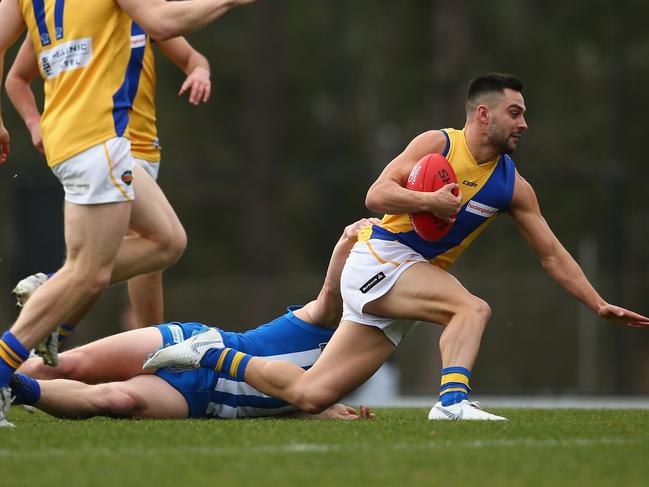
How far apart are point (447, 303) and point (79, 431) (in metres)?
1.85

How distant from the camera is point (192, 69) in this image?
7262 millimetres

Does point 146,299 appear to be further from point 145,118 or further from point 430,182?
point 430,182

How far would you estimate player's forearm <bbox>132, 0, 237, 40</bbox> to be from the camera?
230 inches

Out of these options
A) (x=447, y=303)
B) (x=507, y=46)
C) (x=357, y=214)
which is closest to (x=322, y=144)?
(x=507, y=46)

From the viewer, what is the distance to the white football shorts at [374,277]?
6598 mm

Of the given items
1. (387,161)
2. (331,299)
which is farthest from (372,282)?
(387,161)

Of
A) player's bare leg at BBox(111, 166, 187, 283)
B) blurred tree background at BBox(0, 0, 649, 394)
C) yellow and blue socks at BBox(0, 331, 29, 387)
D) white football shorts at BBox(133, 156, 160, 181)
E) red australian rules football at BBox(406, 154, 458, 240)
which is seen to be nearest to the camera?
yellow and blue socks at BBox(0, 331, 29, 387)

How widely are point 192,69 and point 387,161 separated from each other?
40.8 ft

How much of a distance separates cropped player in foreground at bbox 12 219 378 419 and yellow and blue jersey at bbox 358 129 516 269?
0.35 m

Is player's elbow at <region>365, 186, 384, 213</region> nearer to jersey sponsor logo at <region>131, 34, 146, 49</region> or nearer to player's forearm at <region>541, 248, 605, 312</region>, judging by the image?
player's forearm at <region>541, 248, 605, 312</region>

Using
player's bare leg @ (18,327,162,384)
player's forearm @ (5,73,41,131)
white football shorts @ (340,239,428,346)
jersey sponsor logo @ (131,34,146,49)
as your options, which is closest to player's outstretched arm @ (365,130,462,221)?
white football shorts @ (340,239,428,346)

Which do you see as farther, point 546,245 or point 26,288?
point 546,245

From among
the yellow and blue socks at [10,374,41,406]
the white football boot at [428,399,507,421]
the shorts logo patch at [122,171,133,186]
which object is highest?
the shorts logo patch at [122,171,133,186]

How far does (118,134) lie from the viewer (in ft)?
19.7
